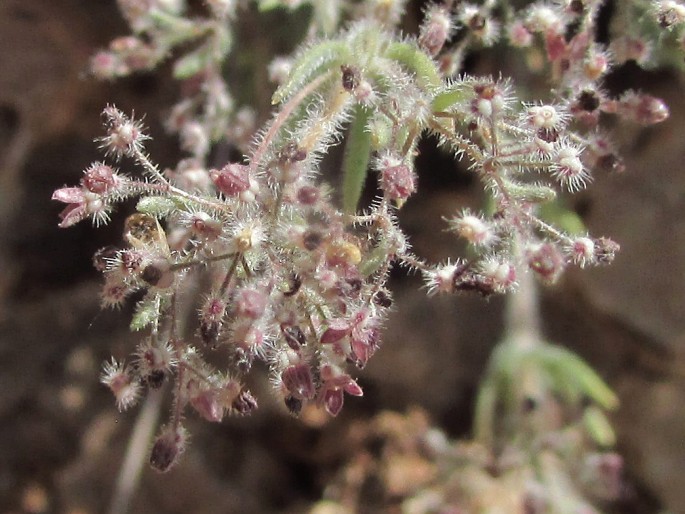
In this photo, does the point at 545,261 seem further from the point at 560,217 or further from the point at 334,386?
the point at 560,217

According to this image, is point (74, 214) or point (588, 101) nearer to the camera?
point (74, 214)

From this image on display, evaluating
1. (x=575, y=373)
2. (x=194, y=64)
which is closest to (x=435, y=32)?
(x=194, y=64)

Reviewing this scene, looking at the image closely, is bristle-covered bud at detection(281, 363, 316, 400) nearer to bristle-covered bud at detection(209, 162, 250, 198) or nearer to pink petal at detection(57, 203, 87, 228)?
bristle-covered bud at detection(209, 162, 250, 198)

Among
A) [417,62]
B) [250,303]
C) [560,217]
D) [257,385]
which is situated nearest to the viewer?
[250,303]

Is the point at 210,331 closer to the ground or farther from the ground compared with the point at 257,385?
farther from the ground

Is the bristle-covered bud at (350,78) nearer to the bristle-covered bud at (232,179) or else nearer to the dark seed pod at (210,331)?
the bristle-covered bud at (232,179)

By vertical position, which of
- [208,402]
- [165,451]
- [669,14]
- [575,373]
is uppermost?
Answer: [669,14]

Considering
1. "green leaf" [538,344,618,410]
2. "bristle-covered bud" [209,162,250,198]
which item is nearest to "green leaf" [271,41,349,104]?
"bristle-covered bud" [209,162,250,198]
